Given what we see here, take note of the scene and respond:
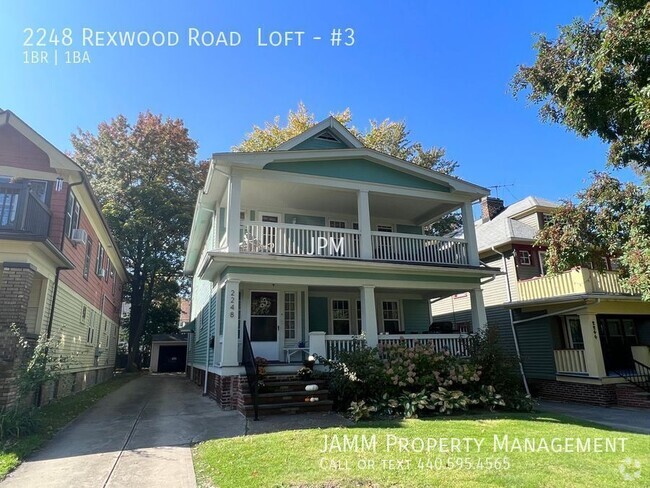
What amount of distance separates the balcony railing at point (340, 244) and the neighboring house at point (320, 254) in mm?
33

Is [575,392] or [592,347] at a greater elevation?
[592,347]

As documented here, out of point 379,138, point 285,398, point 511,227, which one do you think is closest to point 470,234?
point 511,227

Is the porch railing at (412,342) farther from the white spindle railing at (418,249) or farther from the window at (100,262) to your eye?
the window at (100,262)

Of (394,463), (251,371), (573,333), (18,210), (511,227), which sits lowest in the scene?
(394,463)

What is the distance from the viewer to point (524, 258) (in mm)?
17484

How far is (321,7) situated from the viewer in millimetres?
10742

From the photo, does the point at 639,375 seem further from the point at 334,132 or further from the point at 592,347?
the point at 334,132

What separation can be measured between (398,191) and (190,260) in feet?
45.4

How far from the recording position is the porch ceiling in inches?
482

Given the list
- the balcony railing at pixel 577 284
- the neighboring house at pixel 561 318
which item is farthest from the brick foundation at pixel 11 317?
the neighboring house at pixel 561 318

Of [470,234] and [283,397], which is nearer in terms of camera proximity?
[283,397]

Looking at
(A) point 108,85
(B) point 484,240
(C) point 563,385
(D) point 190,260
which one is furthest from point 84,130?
(C) point 563,385

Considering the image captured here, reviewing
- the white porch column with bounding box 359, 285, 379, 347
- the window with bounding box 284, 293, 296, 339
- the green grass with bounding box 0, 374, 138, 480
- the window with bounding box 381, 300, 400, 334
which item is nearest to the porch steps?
the white porch column with bounding box 359, 285, 379, 347

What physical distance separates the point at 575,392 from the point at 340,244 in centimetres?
1062
